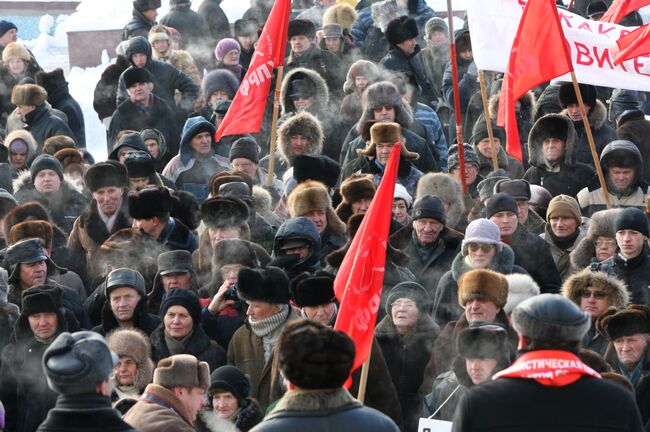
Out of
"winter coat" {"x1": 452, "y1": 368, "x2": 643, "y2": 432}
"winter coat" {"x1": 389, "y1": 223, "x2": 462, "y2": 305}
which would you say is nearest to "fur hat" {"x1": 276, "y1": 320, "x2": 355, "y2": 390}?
"winter coat" {"x1": 452, "y1": 368, "x2": 643, "y2": 432}

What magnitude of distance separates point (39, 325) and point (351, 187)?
2.73 m

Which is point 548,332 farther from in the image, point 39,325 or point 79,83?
point 79,83

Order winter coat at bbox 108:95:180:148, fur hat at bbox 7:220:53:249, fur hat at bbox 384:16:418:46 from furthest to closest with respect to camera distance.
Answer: fur hat at bbox 384:16:418:46
winter coat at bbox 108:95:180:148
fur hat at bbox 7:220:53:249

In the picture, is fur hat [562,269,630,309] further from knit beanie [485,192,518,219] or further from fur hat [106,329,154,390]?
fur hat [106,329,154,390]

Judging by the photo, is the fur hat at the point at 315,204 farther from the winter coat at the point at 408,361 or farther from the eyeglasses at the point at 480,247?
the winter coat at the point at 408,361

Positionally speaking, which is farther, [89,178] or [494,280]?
[89,178]

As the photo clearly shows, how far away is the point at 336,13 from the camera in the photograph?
17.6 m

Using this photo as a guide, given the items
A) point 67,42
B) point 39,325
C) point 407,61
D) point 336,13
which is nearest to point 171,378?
point 39,325

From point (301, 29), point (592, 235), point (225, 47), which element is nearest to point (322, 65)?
point (301, 29)

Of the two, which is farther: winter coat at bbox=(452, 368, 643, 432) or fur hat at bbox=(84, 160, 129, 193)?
fur hat at bbox=(84, 160, 129, 193)

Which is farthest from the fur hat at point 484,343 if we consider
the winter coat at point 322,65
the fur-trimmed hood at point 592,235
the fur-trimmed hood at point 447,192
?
the winter coat at point 322,65

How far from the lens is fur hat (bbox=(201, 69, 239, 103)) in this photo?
1587cm

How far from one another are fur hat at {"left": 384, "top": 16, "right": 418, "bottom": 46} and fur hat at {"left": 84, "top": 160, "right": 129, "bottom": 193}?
477cm

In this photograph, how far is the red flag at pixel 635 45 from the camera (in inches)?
488
